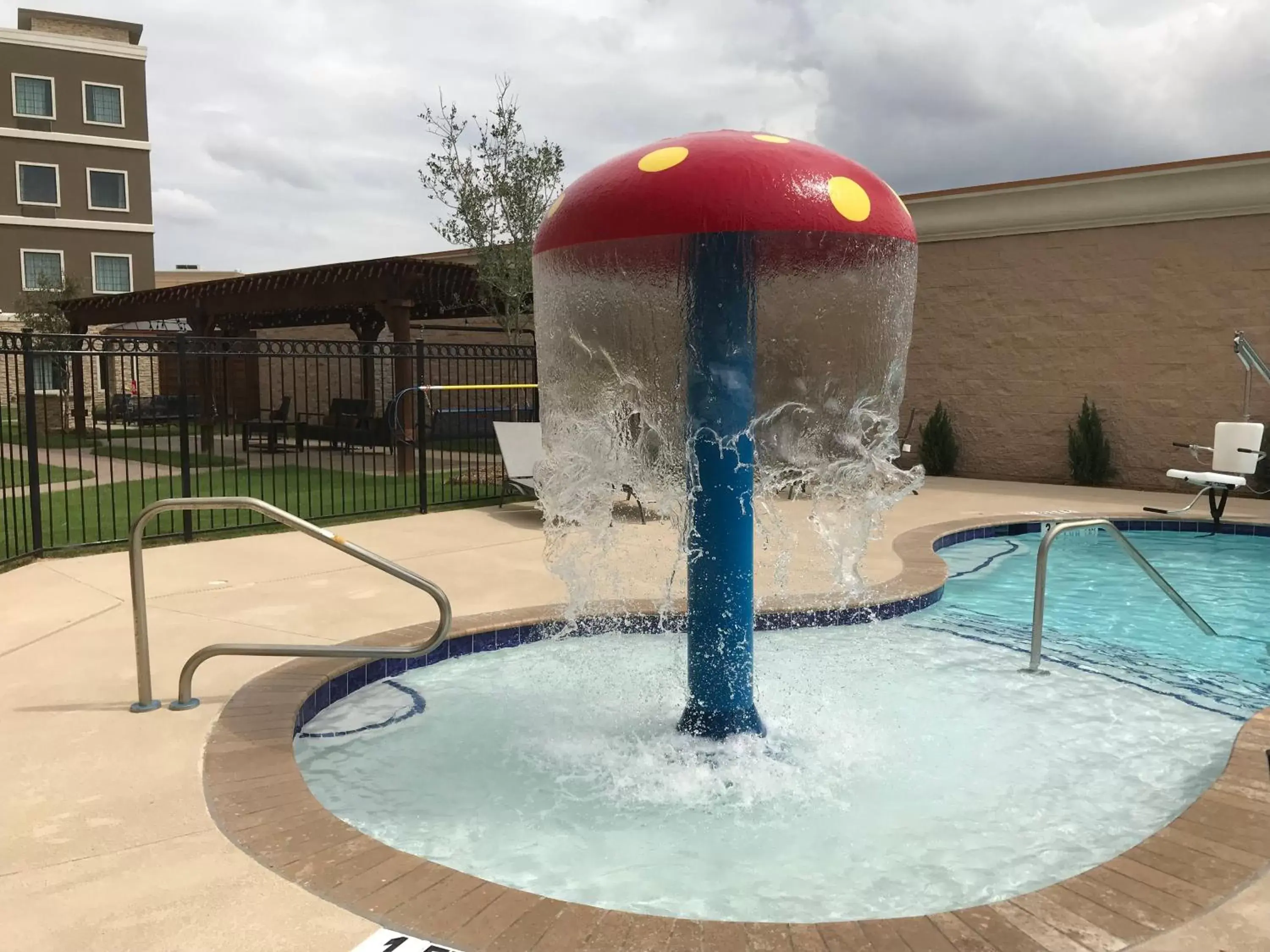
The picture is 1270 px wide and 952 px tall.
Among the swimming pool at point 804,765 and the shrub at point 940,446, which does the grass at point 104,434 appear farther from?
the swimming pool at point 804,765

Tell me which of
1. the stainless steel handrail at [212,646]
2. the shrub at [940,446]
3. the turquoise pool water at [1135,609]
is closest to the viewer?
the stainless steel handrail at [212,646]

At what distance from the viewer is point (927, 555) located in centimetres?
762

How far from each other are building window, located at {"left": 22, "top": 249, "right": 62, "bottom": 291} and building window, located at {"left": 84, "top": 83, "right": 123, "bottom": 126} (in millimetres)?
6700

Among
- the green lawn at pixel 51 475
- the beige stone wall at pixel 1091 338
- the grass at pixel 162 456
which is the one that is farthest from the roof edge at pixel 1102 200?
the green lawn at pixel 51 475

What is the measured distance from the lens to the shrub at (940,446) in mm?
13914

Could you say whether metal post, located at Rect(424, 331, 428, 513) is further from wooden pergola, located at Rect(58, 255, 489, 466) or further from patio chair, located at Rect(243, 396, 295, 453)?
patio chair, located at Rect(243, 396, 295, 453)

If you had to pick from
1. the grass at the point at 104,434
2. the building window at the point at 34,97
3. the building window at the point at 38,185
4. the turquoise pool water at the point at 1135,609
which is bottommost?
the turquoise pool water at the point at 1135,609

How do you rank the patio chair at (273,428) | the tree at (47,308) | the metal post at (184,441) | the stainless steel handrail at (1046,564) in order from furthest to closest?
the tree at (47,308) → the patio chair at (273,428) → the metal post at (184,441) → the stainless steel handrail at (1046,564)

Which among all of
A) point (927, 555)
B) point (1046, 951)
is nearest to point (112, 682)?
point (1046, 951)

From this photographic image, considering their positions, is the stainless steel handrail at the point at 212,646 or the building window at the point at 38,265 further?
the building window at the point at 38,265

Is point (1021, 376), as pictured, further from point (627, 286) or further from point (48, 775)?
point (48, 775)

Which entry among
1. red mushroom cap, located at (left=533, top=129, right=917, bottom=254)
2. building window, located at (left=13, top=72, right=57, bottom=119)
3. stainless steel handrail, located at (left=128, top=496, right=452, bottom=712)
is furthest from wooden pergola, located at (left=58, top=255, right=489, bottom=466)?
building window, located at (left=13, top=72, right=57, bottom=119)

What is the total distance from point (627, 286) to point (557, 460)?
3.00 ft

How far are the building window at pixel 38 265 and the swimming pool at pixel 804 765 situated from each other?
44584 millimetres
